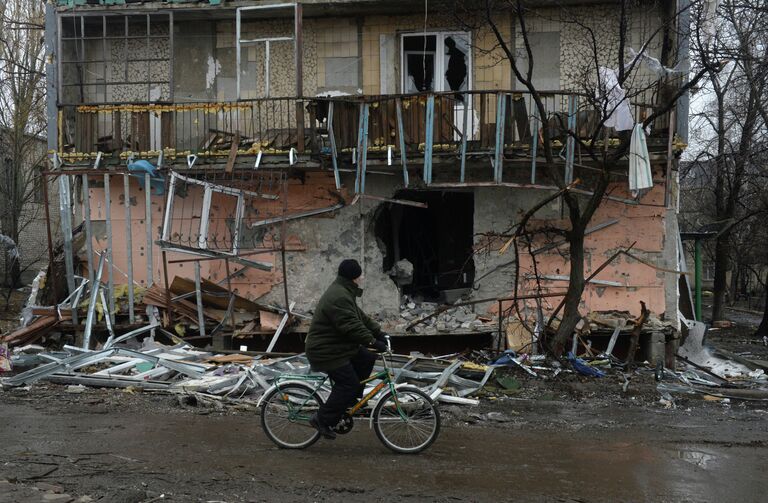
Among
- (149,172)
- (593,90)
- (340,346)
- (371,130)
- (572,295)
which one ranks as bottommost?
(572,295)

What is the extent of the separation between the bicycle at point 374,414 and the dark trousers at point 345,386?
0.10 m

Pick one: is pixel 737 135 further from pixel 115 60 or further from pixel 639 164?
pixel 115 60

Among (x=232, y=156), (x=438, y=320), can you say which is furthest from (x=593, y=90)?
(x=232, y=156)

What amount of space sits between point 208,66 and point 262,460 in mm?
9433

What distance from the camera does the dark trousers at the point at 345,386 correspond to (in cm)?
648

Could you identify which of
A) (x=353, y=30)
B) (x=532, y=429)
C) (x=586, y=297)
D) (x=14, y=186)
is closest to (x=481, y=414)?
(x=532, y=429)

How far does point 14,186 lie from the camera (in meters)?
24.9

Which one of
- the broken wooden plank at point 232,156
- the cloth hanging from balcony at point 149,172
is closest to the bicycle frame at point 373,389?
the broken wooden plank at point 232,156

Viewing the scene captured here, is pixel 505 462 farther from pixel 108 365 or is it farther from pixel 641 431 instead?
pixel 108 365

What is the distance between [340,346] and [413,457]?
1186 mm

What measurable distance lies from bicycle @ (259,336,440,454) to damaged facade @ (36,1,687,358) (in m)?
5.86

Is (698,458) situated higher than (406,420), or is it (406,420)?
(406,420)

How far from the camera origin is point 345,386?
648cm

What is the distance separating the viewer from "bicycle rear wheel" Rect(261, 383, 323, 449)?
22.2ft
